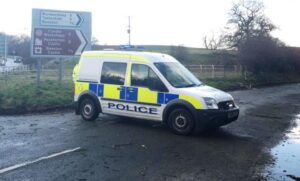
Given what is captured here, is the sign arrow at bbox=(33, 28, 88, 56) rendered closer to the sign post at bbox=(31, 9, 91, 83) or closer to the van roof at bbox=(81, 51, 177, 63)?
the sign post at bbox=(31, 9, 91, 83)

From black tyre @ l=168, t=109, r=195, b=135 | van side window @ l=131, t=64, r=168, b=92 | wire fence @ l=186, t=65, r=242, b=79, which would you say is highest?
wire fence @ l=186, t=65, r=242, b=79

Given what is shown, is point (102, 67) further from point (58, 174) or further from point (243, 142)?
point (58, 174)

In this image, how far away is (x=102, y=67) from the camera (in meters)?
10.4

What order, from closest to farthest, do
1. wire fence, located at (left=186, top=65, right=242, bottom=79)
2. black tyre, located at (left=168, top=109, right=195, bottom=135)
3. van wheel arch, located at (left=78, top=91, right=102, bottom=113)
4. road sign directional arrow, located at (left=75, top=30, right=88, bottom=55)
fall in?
1. black tyre, located at (left=168, top=109, right=195, bottom=135)
2. van wheel arch, located at (left=78, top=91, right=102, bottom=113)
3. road sign directional arrow, located at (left=75, top=30, right=88, bottom=55)
4. wire fence, located at (left=186, top=65, right=242, bottom=79)

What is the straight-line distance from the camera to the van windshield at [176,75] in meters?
9.28

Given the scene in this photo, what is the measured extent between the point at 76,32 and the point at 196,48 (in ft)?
169

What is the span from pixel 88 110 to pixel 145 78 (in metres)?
2.27

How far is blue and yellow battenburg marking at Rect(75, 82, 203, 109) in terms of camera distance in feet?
29.0

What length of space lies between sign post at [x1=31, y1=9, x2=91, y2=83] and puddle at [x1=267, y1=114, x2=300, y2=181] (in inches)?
473

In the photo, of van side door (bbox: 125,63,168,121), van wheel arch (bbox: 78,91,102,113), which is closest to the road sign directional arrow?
van wheel arch (bbox: 78,91,102,113)

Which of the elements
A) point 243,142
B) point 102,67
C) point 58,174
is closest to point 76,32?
point 102,67

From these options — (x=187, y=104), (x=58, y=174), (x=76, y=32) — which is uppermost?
(x=76, y=32)

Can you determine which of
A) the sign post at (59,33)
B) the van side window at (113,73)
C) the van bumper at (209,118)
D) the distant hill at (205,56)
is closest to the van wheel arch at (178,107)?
the van bumper at (209,118)

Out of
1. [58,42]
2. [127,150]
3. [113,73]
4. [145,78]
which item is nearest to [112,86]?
[113,73]
